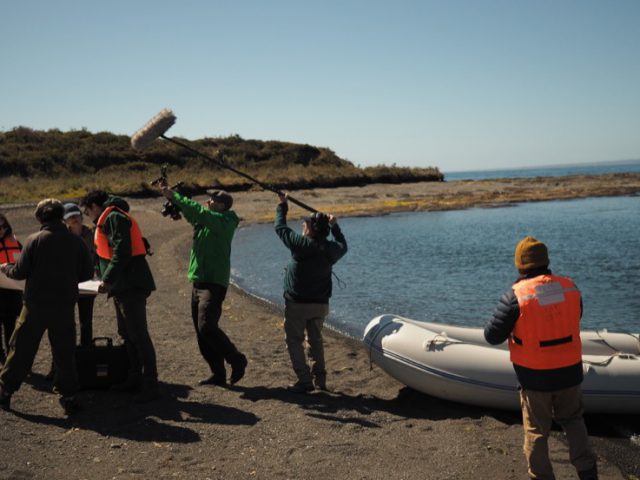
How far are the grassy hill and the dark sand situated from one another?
26205mm

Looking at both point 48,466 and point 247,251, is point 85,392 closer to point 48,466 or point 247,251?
point 48,466

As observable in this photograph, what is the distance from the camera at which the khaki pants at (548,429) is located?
4359 millimetres

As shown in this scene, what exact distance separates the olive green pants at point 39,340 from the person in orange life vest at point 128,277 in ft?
1.45

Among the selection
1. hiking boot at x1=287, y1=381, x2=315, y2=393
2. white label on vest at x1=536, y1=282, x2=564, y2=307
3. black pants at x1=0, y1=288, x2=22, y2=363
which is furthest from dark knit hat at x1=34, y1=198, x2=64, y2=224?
white label on vest at x1=536, y1=282, x2=564, y2=307

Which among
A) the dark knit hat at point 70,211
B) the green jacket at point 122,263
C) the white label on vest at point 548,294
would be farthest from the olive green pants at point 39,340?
the white label on vest at point 548,294

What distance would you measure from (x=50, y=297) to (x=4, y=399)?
103 centimetres

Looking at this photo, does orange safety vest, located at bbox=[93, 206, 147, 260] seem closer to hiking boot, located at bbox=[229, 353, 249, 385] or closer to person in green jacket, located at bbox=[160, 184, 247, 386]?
person in green jacket, located at bbox=[160, 184, 247, 386]

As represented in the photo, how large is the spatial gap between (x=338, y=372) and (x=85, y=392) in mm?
2760

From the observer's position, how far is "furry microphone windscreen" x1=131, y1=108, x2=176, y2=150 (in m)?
6.57

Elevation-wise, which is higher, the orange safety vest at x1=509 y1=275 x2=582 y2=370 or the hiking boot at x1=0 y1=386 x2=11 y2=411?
the orange safety vest at x1=509 y1=275 x2=582 y2=370

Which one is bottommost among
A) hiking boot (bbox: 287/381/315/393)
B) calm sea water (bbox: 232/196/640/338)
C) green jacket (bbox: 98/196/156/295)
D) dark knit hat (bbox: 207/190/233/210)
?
calm sea water (bbox: 232/196/640/338)

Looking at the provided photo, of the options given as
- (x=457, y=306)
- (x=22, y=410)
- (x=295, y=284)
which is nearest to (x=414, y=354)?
(x=295, y=284)

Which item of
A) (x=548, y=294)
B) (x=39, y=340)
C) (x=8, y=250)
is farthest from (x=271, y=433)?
(x=8, y=250)

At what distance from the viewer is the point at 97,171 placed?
148 feet
